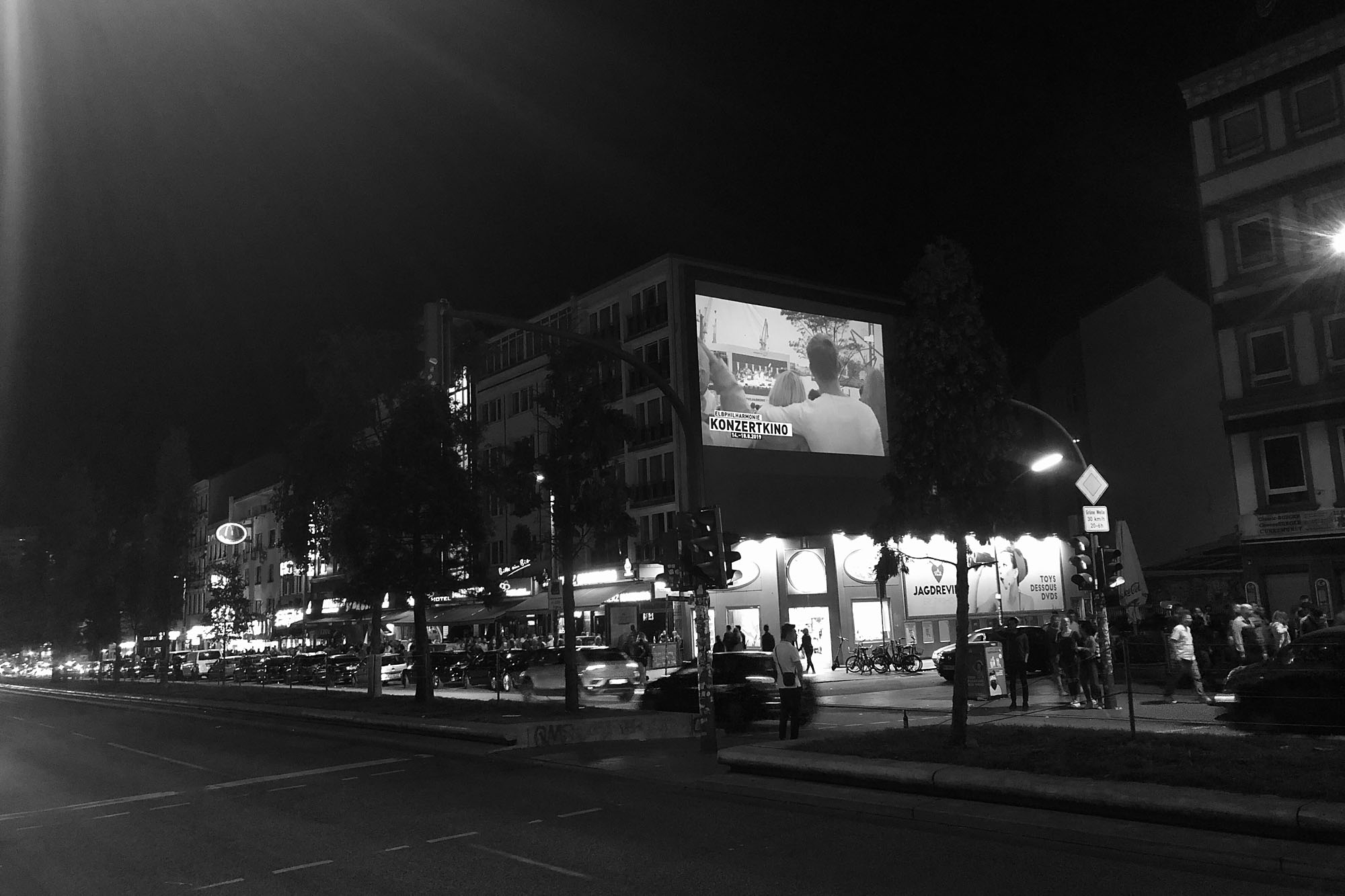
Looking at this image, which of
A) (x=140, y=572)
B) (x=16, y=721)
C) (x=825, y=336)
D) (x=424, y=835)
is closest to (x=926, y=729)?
(x=424, y=835)

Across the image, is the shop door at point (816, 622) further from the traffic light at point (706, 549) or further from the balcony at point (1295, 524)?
the traffic light at point (706, 549)

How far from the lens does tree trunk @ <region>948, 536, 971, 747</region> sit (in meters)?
12.7

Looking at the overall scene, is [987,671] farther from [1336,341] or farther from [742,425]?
[742,425]

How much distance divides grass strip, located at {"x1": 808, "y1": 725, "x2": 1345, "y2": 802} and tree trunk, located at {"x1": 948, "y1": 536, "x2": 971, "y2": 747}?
0.19 meters

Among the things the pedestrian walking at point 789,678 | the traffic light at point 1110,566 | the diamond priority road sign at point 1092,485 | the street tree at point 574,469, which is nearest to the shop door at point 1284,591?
the diamond priority road sign at point 1092,485

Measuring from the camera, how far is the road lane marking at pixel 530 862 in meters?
8.45

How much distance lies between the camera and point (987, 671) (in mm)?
24141

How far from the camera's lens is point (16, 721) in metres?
28.6

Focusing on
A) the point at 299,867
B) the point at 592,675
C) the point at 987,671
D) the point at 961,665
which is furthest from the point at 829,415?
the point at 299,867

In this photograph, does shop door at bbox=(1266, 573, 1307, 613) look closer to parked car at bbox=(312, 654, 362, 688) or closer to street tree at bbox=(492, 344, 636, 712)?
street tree at bbox=(492, 344, 636, 712)

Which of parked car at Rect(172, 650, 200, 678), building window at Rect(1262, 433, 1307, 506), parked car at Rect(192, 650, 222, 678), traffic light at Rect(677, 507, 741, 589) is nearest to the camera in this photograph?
traffic light at Rect(677, 507, 741, 589)

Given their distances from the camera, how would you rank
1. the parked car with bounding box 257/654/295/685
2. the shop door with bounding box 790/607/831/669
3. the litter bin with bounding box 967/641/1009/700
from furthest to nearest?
1. the parked car with bounding box 257/654/295/685
2. the shop door with bounding box 790/607/831/669
3. the litter bin with bounding box 967/641/1009/700

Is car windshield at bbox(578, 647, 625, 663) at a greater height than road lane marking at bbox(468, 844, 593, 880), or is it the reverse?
car windshield at bbox(578, 647, 625, 663)

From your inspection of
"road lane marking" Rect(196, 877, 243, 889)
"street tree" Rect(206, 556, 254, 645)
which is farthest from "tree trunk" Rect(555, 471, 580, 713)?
"street tree" Rect(206, 556, 254, 645)
